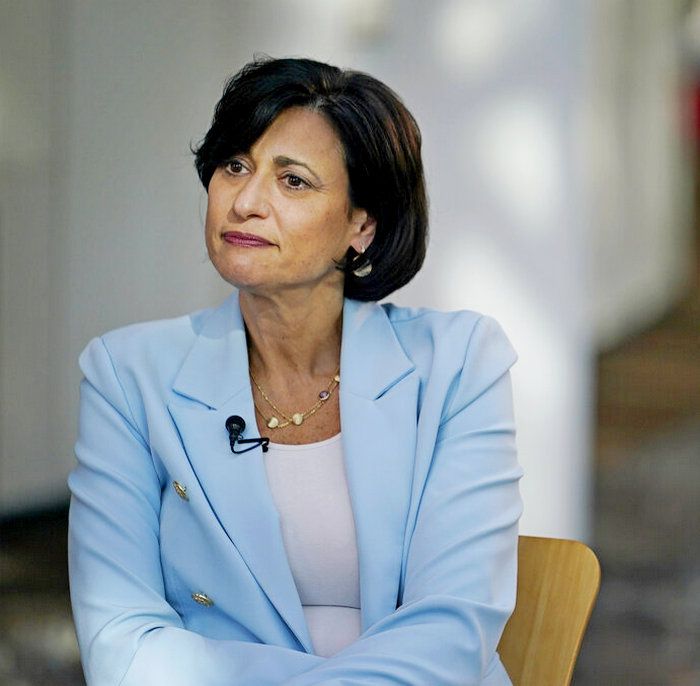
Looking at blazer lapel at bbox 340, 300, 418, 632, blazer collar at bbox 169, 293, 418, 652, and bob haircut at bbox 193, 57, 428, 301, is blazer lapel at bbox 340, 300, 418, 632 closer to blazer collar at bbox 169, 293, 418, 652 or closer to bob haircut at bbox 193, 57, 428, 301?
blazer collar at bbox 169, 293, 418, 652

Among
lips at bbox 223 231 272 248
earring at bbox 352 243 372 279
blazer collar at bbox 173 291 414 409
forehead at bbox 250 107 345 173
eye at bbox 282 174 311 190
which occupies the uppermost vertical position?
forehead at bbox 250 107 345 173

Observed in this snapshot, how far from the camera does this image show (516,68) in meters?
3.67

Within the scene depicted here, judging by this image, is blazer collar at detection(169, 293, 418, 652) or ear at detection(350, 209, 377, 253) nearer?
blazer collar at detection(169, 293, 418, 652)

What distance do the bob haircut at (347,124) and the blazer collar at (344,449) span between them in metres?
0.19

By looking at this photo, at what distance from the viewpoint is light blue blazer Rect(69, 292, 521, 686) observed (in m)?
1.91

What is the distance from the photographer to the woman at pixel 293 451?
6.40 feet

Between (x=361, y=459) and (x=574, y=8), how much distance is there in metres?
1.93

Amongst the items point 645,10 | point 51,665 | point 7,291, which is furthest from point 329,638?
point 645,10

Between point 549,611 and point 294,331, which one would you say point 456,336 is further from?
point 549,611

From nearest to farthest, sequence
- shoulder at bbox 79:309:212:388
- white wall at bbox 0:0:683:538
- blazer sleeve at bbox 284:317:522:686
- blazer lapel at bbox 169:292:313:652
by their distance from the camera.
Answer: blazer sleeve at bbox 284:317:522:686
blazer lapel at bbox 169:292:313:652
shoulder at bbox 79:309:212:388
white wall at bbox 0:0:683:538

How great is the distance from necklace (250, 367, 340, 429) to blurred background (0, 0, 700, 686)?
1593 millimetres

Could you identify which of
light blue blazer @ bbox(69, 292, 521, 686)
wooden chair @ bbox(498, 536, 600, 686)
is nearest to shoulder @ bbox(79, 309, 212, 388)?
light blue blazer @ bbox(69, 292, 521, 686)

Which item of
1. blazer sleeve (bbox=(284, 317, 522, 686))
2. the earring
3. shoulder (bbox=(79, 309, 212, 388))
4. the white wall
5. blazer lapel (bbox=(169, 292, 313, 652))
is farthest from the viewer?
the white wall

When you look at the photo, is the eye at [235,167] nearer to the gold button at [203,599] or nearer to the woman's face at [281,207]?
the woman's face at [281,207]
